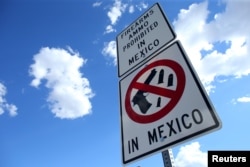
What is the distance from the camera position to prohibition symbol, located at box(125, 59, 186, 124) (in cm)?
185

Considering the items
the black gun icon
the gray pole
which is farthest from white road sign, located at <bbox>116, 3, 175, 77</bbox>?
the gray pole

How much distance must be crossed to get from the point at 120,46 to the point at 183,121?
4.75ft

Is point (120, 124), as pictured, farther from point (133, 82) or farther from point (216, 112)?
point (216, 112)

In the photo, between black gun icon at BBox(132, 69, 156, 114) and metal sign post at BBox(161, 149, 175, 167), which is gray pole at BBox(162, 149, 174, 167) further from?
black gun icon at BBox(132, 69, 156, 114)

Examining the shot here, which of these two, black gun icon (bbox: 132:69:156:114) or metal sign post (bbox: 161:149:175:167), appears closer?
metal sign post (bbox: 161:149:175:167)

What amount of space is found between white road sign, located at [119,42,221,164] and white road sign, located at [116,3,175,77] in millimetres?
172

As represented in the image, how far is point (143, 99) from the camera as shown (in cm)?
207

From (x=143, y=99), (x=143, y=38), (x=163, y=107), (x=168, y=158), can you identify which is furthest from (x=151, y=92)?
(x=143, y=38)

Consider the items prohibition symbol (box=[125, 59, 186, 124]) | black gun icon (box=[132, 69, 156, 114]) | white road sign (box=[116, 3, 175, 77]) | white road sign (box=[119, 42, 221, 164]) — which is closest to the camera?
white road sign (box=[119, 42, 221, 164])

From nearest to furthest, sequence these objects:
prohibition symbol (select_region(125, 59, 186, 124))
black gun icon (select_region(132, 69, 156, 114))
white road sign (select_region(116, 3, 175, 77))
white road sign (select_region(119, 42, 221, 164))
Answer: white road sign (select_region(119, 42, 221, 164))
prohibition symbol (select_region(125, 59, 186, 124))
black gun icon (select_region(132, 69, 156, 114))
white road sign (select_region(116, 3, 175, 77))

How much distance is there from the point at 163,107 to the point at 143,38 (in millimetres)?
1052

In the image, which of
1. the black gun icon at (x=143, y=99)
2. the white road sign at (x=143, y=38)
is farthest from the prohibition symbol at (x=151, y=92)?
the white road sign at (x=143, y=38)

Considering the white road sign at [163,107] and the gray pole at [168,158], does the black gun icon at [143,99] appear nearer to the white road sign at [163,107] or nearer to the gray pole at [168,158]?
the white road sign at [163,107]

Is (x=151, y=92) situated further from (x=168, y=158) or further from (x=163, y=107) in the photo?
(x=168, y=158)
